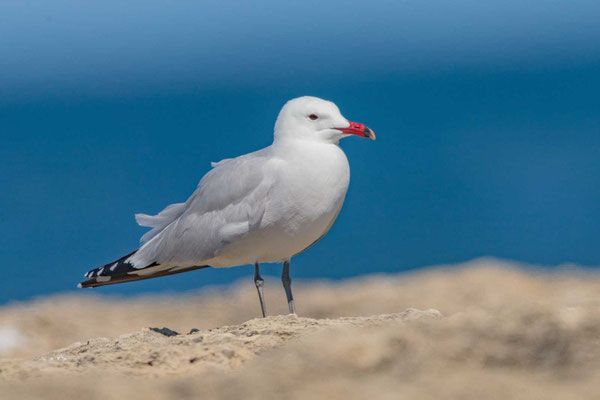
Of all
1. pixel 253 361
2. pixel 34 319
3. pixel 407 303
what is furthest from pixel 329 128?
pixel 34 319

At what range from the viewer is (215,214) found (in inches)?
235

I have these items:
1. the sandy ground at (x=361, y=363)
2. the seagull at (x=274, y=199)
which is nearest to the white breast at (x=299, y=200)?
the seagull at (x=274, y=199)

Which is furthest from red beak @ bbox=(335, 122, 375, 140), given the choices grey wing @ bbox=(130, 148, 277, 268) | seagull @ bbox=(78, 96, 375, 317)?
grey wing @ bbox=(130, 148, 277, 268)

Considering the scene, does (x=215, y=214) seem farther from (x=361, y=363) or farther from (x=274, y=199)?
(x=361, y=363)

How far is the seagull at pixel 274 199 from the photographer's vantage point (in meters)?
5.57

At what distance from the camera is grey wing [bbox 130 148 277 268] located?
5.68 meters

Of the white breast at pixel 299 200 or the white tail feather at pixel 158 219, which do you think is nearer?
the white breast at pixel 299 200

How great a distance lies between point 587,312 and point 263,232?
8.94 feet

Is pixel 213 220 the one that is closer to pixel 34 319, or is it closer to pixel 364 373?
pixel 364 373

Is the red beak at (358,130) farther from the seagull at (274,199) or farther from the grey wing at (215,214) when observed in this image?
the grey wing at (215,214)

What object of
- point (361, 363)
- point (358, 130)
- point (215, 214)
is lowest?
point (361, 363)

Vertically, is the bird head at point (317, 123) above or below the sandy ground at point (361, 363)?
above

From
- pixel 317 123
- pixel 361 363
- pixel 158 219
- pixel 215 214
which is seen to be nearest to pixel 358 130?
pixel 317 123

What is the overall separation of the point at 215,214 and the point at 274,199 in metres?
0.58
